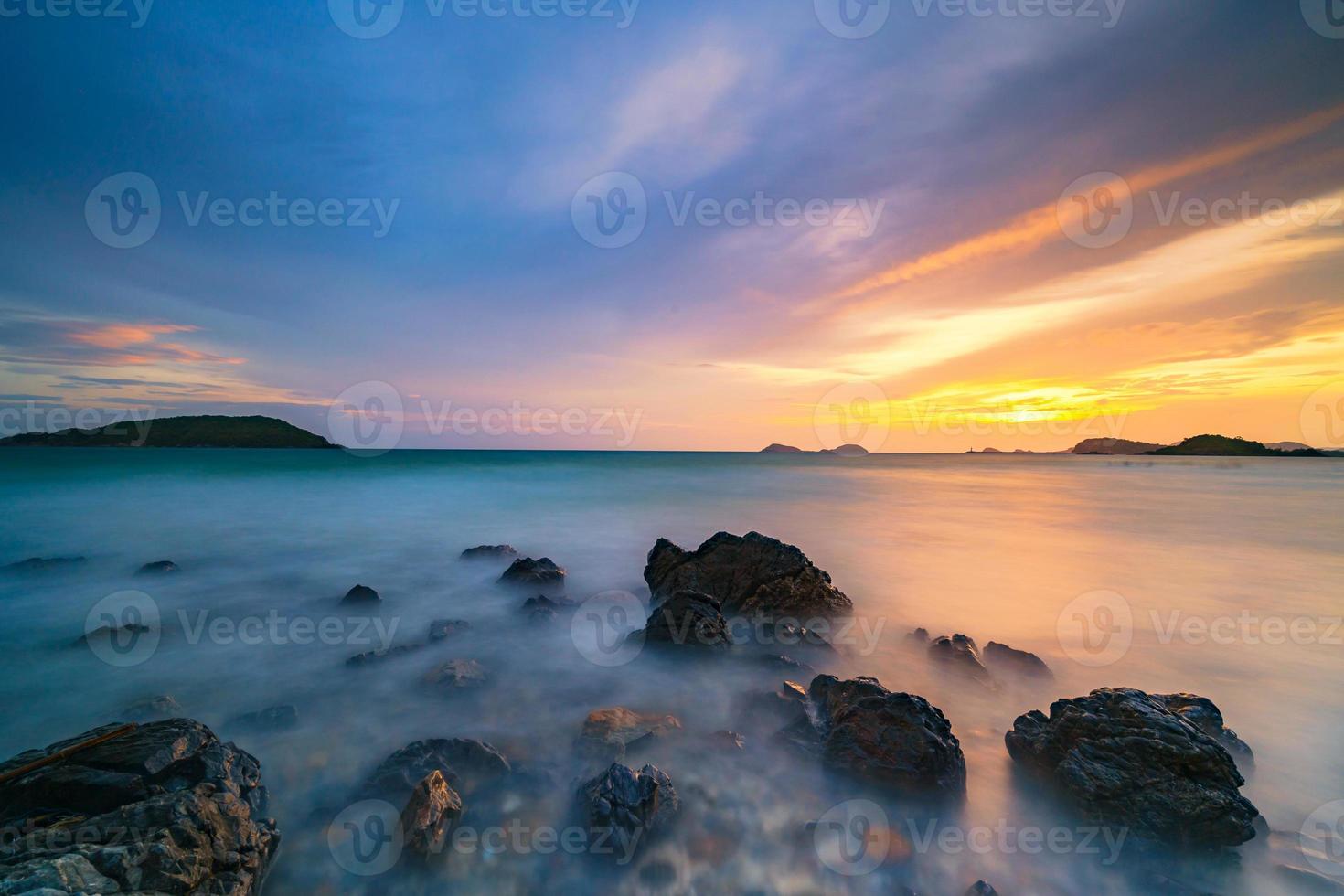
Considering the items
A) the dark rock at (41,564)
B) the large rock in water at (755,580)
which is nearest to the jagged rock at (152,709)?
the large rock in water at (755,580)

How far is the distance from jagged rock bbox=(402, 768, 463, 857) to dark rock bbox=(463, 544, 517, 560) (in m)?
9.83

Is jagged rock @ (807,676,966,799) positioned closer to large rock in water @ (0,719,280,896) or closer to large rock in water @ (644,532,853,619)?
large rock in water @ (644,532,853,619)

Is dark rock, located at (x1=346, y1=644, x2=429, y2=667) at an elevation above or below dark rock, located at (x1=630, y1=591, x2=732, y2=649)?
below

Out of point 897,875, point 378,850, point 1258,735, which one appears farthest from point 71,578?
point 1258,735

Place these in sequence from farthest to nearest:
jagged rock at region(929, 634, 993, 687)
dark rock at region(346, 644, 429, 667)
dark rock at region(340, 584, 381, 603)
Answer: dark rock at region(340, 584, 381, 603) < dark rock at region(346, 644, 429, 667) < jagged rock at region(929, 634, 993, 687)

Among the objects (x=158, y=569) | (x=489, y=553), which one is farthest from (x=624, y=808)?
(x=158, y=569)

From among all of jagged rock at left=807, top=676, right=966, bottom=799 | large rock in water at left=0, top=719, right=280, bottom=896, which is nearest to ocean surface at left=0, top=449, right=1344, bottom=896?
jagged rock at left=807, top=676, right=966, bottom=799

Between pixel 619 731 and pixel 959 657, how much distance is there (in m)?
5.19

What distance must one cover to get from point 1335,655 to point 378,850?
13370 mm

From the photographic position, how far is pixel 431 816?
4023mm

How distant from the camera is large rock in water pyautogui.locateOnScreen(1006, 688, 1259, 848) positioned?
4031 millimetres

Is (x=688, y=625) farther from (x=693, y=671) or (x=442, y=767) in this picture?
(x=442, y=767)

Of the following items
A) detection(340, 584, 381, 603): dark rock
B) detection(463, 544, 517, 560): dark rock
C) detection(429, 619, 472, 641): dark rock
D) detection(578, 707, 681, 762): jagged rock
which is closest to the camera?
detection(578, 707, 681, 762): jagged rock

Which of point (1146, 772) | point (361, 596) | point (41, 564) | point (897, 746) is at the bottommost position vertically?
point (41, 564)
